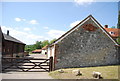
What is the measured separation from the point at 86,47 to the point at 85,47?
0.45ft

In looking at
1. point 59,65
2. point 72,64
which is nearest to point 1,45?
point 59,65

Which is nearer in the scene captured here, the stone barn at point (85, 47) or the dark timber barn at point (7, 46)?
the stone barn at point (85, 47)

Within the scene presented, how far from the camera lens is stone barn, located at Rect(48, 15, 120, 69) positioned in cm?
1236

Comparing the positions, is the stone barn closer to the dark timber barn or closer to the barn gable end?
the barn gable end

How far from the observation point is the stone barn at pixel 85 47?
40.5ft

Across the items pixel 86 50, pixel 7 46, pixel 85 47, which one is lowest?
pixel 86 50

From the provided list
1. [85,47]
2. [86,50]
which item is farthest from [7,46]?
[86,50]

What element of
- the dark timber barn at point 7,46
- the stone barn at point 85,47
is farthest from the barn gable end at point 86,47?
the dark timber barn at point 7,46

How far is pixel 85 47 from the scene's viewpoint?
43.8 feet

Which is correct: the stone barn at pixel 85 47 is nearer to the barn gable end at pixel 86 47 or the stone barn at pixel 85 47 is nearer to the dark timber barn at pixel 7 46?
the barn gable end at pixel 86 47

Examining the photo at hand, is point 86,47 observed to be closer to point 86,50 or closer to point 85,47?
point 85,47

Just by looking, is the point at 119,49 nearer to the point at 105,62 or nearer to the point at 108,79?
the point at 105,62

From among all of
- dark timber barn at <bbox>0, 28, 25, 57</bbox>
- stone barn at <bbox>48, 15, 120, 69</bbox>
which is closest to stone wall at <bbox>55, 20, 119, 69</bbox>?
→ stone barn at <bbox>48, 15, 120, 69</bbox>

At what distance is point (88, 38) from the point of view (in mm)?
13523
